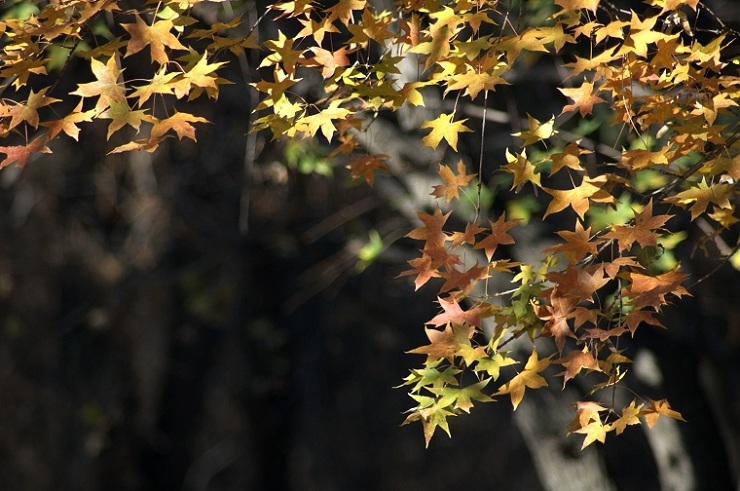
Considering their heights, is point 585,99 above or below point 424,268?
above

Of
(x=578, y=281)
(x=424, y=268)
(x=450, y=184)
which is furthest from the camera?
(x=450, y=184)

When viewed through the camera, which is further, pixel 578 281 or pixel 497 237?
pixel 497 237

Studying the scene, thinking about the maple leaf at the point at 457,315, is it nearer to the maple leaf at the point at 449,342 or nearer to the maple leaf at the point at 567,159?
the maple leaf at the point at 449,342

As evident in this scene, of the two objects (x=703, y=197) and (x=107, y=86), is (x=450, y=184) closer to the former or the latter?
(x=703, y=197)

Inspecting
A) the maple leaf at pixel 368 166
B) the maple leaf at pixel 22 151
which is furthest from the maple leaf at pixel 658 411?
the maple leaf at pixel 22 151

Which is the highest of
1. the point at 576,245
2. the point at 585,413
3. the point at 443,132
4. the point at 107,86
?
the point at 107,86

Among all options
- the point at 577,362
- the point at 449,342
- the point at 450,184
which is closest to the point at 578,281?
the point at 577,362

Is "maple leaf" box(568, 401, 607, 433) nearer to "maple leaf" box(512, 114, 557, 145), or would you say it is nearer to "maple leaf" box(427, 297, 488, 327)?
"maple leaf" box(427, 297, 488, 327)

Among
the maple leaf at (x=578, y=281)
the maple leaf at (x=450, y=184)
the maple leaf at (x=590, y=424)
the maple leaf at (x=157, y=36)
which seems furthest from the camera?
the maple leaf at (x=450, y=184)

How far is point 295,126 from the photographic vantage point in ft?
7.06

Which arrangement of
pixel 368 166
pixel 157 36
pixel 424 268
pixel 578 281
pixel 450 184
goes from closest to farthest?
pixel 578 281, pixel 157 36, pixel 424 268, pixel 450 184, pixel 368 166

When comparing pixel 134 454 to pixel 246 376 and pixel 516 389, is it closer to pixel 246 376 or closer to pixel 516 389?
pixel 246 376

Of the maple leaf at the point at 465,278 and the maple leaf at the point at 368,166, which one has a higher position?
the maple leaf at the point at 465,278

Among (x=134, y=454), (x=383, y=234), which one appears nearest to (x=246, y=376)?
(x=134, y=454)
